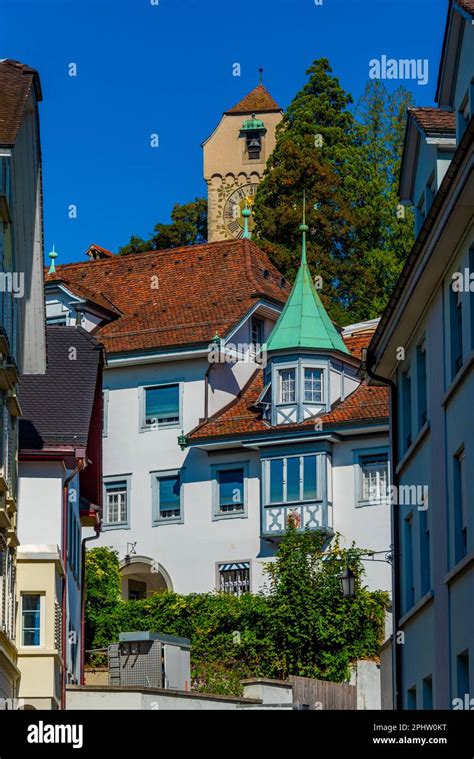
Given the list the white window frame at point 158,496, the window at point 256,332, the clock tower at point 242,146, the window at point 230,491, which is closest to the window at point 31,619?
the window at point 230,491

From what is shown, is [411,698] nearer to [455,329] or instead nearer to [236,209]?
[455,329]

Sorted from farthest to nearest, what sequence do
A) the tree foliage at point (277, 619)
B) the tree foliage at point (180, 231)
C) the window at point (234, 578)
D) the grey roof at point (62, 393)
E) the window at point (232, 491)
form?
the tree foliage at point (180, 231), the window at point (232, 491), the window at point (234, 578), the tree foliage at point (277, 619), the grey roof at point (62, 393)

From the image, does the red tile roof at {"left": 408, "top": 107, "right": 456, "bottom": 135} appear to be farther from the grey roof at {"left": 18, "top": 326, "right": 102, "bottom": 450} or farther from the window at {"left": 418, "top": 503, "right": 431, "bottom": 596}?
the grey roof at {"left": 18, "top": 326, "right": 102, "bottom": 450}

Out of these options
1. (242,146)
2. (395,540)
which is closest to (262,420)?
(395,540)

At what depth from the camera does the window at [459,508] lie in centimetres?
2389

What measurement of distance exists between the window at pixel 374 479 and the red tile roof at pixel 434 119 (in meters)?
27.4

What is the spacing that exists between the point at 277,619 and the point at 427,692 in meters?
24.5

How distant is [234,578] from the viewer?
55719 mm

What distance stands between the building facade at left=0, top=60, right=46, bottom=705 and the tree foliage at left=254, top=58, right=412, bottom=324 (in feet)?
126

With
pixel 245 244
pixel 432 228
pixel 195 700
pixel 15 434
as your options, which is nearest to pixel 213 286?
pixel 245 244

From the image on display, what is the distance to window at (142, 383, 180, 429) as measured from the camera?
58.7m

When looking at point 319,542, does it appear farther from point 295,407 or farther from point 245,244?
point 245,244

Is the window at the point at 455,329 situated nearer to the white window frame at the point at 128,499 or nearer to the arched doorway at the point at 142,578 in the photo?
the arched doorway at the point at 142,578

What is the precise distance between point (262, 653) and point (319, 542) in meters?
4.06
